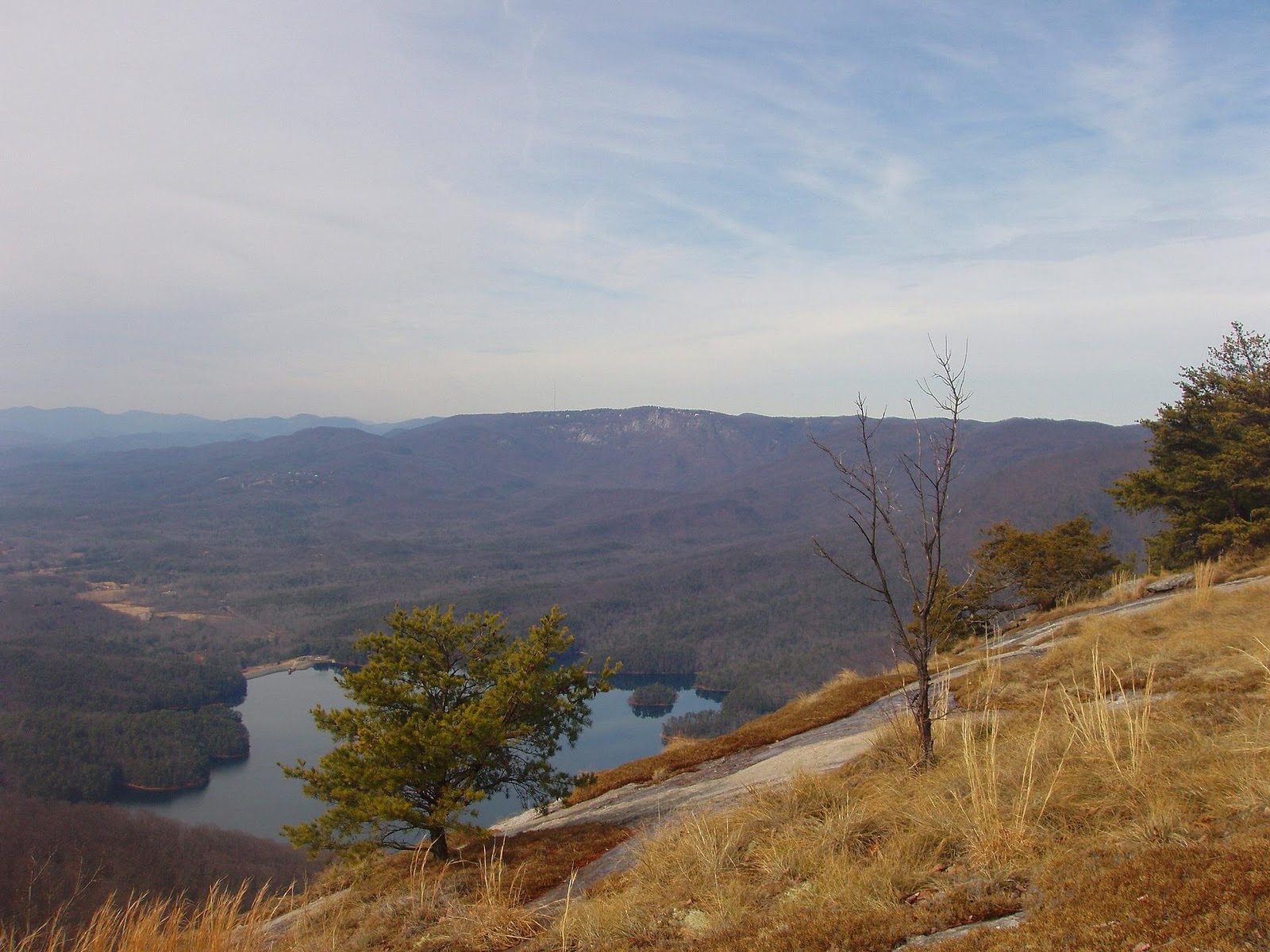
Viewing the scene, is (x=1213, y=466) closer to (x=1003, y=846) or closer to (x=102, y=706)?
(x=1003, y=846)

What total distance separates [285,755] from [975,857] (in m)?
111

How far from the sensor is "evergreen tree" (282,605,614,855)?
9.88 metres

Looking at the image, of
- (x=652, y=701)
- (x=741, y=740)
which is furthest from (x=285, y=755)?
(x=741, y=740)

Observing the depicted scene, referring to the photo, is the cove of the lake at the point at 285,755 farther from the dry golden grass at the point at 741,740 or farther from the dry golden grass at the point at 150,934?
the dry golden grass at the point at 150,934

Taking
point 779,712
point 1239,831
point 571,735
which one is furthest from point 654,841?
point 779,712

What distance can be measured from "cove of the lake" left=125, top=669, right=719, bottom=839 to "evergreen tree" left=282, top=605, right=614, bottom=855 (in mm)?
63824

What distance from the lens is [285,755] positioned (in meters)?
97.4

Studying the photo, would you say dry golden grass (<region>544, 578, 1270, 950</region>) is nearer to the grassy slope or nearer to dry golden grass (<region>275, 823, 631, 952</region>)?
the grassy slope

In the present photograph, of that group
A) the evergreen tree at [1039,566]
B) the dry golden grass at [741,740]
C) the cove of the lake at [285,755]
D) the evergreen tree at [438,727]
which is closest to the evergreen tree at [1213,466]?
the evergreen tree at [1039,566]

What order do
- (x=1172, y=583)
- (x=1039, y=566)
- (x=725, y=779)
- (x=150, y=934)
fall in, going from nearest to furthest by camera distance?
(x=150, y=934)
(x=725, y=779)
(x=1172, y=583)
(x=1039, y=566)

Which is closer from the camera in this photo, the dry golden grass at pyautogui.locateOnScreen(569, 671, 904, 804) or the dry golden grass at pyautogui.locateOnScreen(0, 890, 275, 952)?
the dry golden grass at pyautogui.locateOnScreen(0, 890, 275, 952)

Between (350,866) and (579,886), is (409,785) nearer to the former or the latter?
(350,866)

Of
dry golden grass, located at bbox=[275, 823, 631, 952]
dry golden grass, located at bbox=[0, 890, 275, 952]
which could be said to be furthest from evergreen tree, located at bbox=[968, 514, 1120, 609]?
dry golden grass, located at bbox=[0, 890, 275, 952]

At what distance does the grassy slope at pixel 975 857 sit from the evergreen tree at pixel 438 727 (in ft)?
5.05
